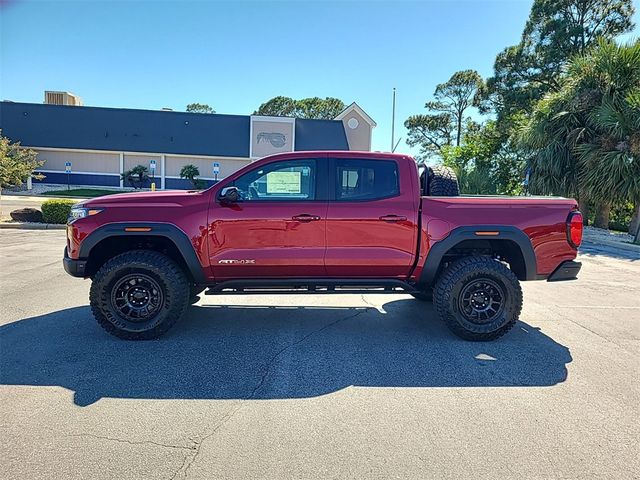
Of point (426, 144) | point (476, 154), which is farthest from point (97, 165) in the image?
point (426, 144)

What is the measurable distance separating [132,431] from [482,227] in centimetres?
381

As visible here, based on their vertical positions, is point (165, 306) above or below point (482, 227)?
below

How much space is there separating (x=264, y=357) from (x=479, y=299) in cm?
245

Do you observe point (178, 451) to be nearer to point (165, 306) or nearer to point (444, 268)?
point (165, 306)

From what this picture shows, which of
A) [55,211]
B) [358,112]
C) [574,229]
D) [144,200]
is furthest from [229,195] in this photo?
[358,112]

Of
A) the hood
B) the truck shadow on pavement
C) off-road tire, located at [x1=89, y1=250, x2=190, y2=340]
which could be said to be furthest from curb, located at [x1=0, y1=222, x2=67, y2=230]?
off-road tire, located at [x1=89, y1=250, x2=190, y2=340]

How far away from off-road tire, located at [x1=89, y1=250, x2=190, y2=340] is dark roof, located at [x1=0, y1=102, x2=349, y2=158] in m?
31.8

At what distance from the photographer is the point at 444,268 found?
5039 mm

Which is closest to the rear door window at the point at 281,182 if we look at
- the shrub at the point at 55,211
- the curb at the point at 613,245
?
the curb at the point at 613,245

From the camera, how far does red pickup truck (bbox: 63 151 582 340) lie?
457 centimetres

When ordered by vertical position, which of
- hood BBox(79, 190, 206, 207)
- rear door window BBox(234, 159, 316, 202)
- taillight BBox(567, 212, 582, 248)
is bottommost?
taillight BBox(567, 212, 582, 248)

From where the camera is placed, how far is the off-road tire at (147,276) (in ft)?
14.8

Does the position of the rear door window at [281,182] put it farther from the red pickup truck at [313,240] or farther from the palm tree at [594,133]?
the palm tree at [594,133]

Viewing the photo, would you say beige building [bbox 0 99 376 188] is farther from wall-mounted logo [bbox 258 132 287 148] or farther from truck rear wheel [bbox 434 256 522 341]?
truck rear wheel [bbox 434 256 522 341]
